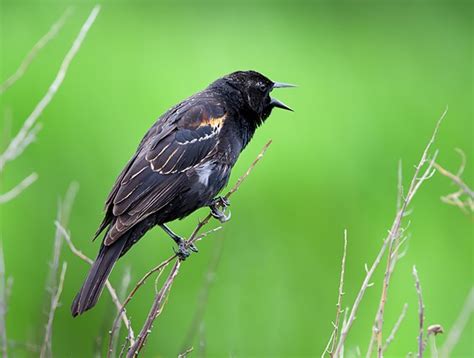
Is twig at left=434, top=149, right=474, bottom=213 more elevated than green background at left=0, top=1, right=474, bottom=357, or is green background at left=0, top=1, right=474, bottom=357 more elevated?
twig at left=434, top=149, right=474, bottom=213

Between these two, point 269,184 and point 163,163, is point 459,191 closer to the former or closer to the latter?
point 163,163

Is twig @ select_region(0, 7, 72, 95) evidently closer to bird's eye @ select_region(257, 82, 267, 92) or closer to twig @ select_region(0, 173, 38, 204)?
twig @ select_region(0, 173, 38, 204)

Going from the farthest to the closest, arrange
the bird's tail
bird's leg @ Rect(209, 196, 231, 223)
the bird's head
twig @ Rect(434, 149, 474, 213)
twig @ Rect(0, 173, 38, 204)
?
the bird's head → bird's leg @ Rect(209, 196, 231, 223) → the bird's tail → twig @ Rect(434, 149, 474, 213) → twig @ Rect(0, 173, 38, 204)

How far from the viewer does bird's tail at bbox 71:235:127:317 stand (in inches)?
157

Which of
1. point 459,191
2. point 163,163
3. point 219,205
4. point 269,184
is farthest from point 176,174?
point 269,184

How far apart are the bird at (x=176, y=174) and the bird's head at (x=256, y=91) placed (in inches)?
0.7

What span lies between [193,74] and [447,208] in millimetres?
3104

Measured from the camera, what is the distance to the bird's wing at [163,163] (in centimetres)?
436

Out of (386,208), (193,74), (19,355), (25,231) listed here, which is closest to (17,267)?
(25,231)

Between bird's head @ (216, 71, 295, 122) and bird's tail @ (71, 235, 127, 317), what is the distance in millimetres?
1273

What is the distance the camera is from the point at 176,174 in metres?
4.59

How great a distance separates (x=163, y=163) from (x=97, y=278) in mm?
758

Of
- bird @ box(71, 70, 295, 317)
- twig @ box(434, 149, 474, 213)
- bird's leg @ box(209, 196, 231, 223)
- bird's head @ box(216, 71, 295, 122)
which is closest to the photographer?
twig @ box(434, 149, 474, 213)

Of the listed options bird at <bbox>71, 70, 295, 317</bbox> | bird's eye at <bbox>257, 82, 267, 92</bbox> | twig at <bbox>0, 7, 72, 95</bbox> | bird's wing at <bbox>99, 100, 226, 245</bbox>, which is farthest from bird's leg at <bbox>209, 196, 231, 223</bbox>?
twig at <bbox>0, 7, 72, 95</bbox>
